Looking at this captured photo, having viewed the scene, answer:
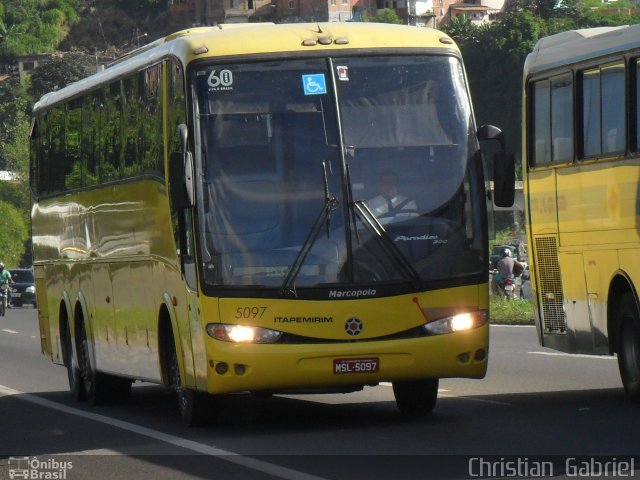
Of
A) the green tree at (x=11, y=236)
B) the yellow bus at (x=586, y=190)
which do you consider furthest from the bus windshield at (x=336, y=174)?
the green tree at (x=11, y=236)

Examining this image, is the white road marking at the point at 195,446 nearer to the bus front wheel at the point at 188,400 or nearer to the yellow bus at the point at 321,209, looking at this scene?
the bus front wheel at the point at 188,400

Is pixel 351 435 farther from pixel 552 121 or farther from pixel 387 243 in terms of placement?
pixel 552 121

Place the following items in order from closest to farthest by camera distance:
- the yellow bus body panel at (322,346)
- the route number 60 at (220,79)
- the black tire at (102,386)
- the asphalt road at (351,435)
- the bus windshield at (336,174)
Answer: the asphalt road at (351,435)
the yellow bus body panel at (322,346)
the bus windshield at (336,174)
the route number 60 at (220,79)
the black tire at (102,386)

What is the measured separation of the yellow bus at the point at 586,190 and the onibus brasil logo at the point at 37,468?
17.2ft

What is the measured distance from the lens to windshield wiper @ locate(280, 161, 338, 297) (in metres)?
14.3

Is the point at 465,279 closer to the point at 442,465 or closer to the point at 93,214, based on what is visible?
the point at 442,465

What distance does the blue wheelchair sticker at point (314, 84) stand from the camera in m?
14.8

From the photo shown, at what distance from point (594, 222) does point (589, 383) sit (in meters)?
2.56

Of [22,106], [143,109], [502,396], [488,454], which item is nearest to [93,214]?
[143,109]

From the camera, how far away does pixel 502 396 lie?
17.7 metres

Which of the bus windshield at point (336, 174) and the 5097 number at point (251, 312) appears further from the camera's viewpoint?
the bus windshield at point (336, 174)

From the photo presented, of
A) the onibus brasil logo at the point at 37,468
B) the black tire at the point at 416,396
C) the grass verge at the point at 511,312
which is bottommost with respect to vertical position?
the grass verge at the point at 511,312

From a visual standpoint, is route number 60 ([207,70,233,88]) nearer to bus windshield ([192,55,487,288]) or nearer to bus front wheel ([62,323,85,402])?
bus windshield ([192,55,487,288])

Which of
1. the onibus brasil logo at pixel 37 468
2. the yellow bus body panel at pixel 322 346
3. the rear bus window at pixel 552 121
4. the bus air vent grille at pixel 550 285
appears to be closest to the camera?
the onibus brasil logo at pixel 37 468
